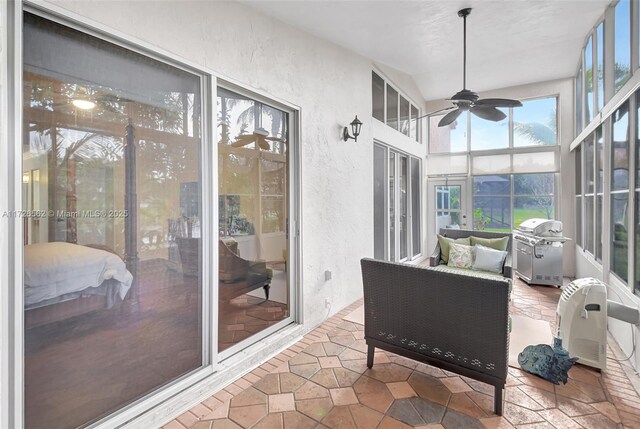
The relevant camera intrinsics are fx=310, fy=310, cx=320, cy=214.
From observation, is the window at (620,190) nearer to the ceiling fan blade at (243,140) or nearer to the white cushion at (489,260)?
the white cushion at (489,260)

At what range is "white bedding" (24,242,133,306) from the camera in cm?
153

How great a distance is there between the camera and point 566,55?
4.83 meters

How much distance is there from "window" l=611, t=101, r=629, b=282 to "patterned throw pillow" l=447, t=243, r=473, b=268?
139cm

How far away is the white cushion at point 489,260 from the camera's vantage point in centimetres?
389

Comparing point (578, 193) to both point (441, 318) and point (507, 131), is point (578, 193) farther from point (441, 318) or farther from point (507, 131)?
point (441, 318)

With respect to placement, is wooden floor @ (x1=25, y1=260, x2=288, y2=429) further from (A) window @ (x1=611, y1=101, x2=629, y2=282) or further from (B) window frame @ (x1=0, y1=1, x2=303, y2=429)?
(A) window @ (x1=611, y1=101, x2=629, y2=282)

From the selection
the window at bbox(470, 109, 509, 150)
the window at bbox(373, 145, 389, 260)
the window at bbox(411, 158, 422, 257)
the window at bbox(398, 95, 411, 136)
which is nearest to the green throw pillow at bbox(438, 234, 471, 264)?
the window at bbox(373, 145, 389, 260)

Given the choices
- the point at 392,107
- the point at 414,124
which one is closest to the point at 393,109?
the point at 392,107

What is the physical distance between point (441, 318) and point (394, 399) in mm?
673

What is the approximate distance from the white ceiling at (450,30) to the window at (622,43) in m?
0.42

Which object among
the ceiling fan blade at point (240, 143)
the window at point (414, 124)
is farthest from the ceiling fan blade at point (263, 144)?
the window at point (414, 124)

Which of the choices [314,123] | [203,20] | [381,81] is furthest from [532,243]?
[203,20]

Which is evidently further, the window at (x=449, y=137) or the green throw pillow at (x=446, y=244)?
the window at (x=449, y=137)

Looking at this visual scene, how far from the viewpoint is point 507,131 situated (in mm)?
6543
